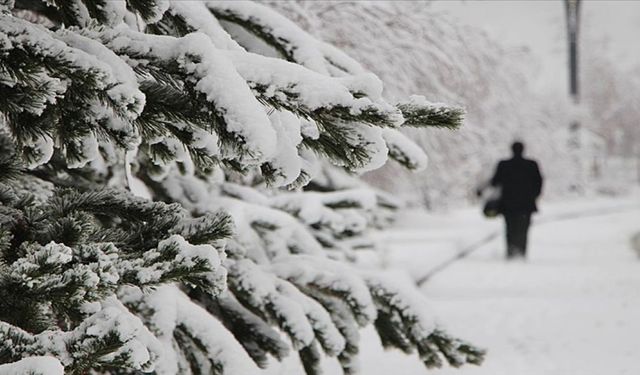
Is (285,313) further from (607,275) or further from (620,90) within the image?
(620,90)

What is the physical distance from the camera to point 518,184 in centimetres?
902

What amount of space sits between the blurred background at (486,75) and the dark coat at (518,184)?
0.65m

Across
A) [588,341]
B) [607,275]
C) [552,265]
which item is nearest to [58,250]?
[588,341]

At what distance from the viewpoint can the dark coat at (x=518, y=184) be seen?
8.98 m

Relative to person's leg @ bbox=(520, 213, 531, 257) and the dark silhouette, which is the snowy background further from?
the dark silhouette

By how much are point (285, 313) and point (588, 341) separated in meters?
2.94

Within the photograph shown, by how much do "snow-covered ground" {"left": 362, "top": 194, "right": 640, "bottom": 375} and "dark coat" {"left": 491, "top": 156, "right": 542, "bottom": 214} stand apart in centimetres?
80

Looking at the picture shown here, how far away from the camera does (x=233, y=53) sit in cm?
160

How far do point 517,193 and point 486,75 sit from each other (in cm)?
185

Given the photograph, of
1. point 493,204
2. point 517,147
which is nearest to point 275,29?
point 517,147

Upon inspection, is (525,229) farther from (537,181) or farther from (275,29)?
(275,29)

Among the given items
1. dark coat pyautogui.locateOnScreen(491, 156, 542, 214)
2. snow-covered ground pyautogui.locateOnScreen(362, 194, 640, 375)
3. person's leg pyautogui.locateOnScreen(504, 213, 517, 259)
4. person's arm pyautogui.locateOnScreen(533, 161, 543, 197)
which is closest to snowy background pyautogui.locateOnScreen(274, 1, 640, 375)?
snow-covered ground pyautogui.locateOnScreen(362, 194, 640, 375)

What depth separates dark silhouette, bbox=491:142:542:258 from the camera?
8.98 metres

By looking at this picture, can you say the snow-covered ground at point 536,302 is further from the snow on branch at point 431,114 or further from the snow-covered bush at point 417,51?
the snow on branch at point 431,114
